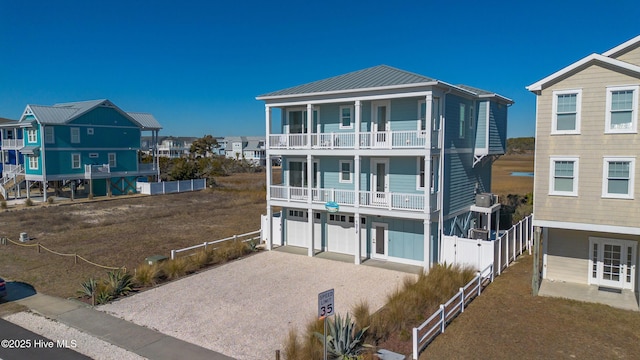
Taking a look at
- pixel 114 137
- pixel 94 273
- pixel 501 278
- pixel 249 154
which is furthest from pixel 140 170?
pixel 249 154

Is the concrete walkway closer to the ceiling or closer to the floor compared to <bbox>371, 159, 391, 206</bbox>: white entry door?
closer to the floor

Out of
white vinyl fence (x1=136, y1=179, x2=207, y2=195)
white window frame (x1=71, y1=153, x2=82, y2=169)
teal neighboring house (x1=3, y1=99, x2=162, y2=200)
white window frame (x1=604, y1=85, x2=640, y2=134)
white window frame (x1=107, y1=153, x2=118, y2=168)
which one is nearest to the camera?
white window frame (x1=604, y1=85, x2=640, y2=134)

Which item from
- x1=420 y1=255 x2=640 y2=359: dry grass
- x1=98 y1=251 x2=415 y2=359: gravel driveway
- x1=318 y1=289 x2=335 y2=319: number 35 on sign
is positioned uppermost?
x1=318 y1=289 x2=335 y2=319: number 35 on sign

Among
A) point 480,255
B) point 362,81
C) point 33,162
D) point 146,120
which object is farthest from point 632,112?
point 146,120

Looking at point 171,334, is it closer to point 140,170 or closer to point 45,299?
point 45,299

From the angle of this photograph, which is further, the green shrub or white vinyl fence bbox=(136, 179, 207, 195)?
white vinyl fence bbox=(136, 179, 207, 195)

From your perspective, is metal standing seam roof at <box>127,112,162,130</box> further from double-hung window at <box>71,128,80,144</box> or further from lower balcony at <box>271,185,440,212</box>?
lower balcony at <box>271,185,440,212</box>

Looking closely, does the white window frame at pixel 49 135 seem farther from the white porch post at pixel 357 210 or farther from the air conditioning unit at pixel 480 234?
the air conditioning unit at pixel 480 234

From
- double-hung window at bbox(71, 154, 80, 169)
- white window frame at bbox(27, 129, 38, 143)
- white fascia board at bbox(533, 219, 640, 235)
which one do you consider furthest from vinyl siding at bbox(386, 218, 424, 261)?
white window frame at bbox(27, 129, 38, 143)

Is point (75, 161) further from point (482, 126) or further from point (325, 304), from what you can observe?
point (325, 304)
